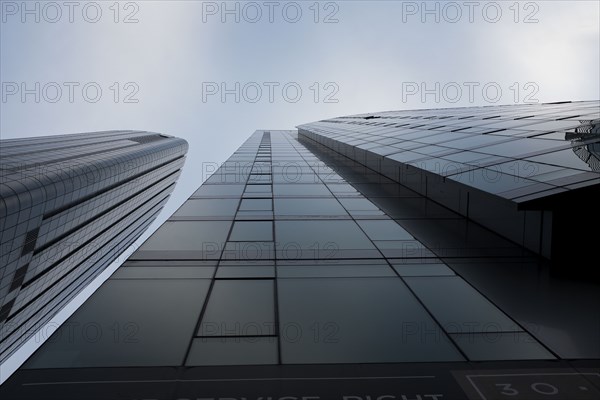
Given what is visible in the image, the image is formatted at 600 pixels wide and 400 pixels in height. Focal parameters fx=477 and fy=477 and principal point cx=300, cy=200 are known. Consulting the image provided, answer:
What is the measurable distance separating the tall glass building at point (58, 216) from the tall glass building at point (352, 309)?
5151 cm

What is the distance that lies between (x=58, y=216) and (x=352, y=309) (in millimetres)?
73397

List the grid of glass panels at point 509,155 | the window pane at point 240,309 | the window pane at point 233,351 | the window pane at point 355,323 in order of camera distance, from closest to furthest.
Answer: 1. the window pane at point 233,351
2. the window pane at point 355,323
3. the window pane at point 240,309
4. the grid of glass panels at point 509,155

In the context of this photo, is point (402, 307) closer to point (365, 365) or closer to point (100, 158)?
point (365, 365)

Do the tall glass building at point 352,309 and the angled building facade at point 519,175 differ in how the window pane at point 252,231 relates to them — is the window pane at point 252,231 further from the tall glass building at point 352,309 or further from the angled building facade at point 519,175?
the angled building facade at point 519,175

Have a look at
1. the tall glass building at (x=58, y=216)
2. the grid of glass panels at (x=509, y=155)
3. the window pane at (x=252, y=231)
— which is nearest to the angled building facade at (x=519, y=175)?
the grid of glass panels at (x=509, y=155)

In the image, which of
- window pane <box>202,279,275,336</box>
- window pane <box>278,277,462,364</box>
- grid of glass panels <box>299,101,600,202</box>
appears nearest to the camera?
window pane <box>278,277,462,364</box>

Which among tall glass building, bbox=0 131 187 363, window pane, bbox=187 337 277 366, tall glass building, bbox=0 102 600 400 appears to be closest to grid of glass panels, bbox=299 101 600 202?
tall glass building, bbox=0 102 600 400

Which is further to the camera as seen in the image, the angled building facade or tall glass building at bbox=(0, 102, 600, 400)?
the angled building facade

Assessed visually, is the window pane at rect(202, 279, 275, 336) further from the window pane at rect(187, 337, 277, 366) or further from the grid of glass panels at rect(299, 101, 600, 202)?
the grid of glass panels at rect(299, 101, 600, 202)

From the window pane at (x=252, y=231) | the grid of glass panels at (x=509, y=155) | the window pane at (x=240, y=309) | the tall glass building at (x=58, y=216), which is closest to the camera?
the window pane at (x=240, y=309)

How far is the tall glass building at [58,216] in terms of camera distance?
61188mm

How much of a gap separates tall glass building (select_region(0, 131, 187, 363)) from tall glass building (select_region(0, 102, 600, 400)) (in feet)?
169

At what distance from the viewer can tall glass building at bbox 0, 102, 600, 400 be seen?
699cm

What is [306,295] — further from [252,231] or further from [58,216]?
[58,216]
